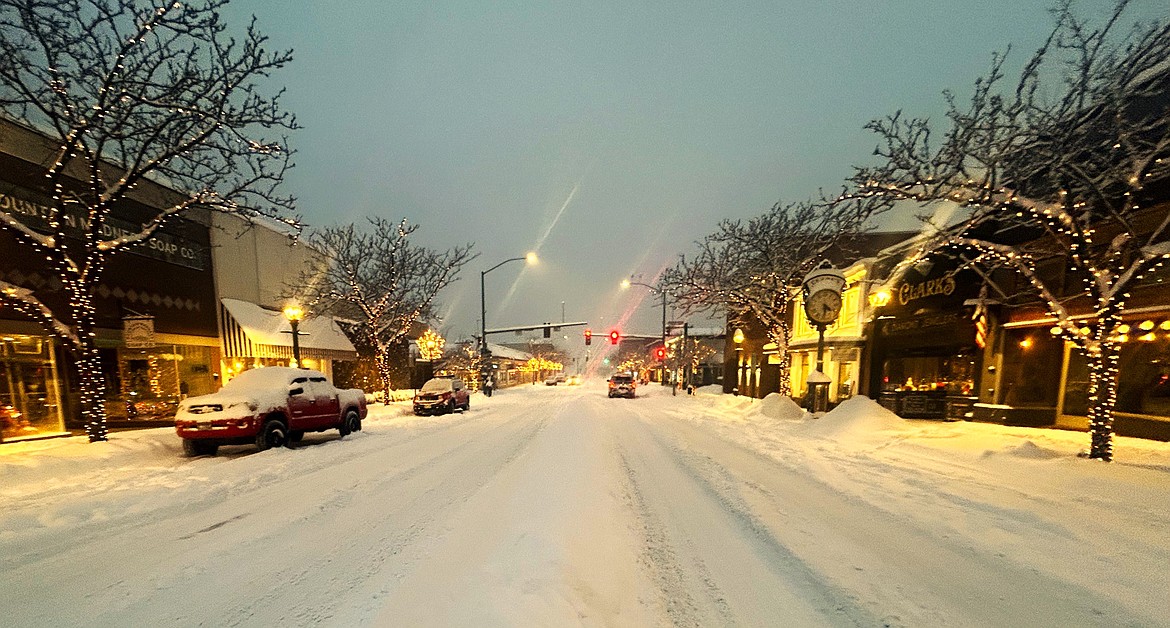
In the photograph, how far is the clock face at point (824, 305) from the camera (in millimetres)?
14055

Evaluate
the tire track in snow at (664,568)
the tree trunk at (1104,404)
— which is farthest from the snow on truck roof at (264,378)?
the tree trunk at (1104,404)

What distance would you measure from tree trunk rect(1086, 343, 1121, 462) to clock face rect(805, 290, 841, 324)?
653 cm

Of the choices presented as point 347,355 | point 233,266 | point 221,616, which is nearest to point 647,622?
point 221,616

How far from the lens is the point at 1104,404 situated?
24.6 ft

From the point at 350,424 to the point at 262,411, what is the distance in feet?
10.4

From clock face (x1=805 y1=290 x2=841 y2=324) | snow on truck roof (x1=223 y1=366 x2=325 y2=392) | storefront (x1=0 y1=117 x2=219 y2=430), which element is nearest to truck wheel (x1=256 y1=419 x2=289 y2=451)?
snow on truck roof (x1=223 y1=366 x2=325 y2=392)

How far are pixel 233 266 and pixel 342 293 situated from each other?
227 inches

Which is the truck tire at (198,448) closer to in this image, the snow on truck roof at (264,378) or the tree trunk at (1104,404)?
the snow on truck roof at (264,378)

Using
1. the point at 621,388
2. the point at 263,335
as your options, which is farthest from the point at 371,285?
the point at 621,388

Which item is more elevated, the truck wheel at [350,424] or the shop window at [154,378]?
the shop window at [154,378]

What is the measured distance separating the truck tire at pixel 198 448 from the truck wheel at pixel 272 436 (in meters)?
0.84

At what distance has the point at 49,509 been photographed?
521 cm

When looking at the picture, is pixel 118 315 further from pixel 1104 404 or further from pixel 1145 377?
pixel 1145 377

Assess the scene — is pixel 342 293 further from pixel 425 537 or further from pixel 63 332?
pixel 425 537
